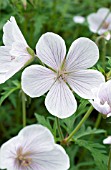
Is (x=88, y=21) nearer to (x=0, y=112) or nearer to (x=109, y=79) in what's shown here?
(x=0, y=112)

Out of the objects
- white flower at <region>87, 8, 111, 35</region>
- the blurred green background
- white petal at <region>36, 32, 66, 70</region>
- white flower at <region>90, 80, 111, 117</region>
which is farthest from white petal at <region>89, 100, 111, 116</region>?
white flower at <region>87, 8, 111, 35</region>

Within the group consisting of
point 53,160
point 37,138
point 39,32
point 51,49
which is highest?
point 51,49

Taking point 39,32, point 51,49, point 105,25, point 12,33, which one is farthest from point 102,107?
point 105,25

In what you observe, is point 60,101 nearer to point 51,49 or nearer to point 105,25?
point 51,49

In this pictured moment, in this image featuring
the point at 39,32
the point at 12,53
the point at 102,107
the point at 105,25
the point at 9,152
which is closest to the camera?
the point at 9,152

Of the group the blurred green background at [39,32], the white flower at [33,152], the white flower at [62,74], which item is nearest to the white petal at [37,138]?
the white flower at [33,152]

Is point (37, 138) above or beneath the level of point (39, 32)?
beneath

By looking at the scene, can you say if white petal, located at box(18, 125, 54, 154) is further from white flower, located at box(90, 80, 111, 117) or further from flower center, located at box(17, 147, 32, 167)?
white flower, located at box(90, 80, 111, 117)
